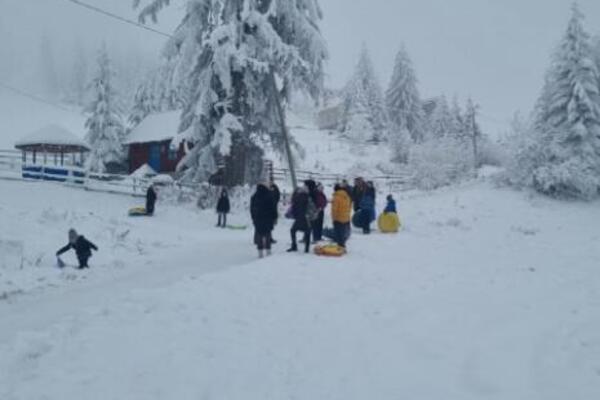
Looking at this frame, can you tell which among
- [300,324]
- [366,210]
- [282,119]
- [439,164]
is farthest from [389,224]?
[439,164]

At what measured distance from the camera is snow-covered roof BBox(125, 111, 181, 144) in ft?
128

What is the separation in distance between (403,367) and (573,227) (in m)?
19.6

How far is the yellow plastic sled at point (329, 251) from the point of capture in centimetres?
1235

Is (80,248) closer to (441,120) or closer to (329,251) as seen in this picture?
(329,251)

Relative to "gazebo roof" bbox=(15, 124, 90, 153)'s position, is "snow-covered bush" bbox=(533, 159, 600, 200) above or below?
below

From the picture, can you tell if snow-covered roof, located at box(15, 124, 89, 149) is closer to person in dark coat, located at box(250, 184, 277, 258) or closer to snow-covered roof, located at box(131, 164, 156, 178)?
snow-covered roof, located at box(131, 164, 156, 178)

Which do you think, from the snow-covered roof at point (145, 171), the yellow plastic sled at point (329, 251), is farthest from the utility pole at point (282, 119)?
the snow-covered roof at point (145, 171)

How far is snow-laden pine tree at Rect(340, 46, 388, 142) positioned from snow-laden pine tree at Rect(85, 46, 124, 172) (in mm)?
32027

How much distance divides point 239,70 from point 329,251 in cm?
1368

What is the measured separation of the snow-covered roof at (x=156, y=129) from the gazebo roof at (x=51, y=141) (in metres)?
5.56

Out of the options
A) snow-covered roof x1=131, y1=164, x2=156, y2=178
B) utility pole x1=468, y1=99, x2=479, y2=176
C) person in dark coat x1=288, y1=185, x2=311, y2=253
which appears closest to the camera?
person in dark coat x1=288, y1=185, x2=311, y2=253

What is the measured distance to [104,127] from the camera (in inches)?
1658

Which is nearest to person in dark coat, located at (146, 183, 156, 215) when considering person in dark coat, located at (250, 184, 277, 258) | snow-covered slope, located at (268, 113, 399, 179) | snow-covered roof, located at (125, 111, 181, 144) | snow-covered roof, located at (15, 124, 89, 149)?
person in dark coat, located at (250, 184, 277, 258)

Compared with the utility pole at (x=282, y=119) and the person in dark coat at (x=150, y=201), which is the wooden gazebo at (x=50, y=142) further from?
the utility pole at (x=282, y=119)
